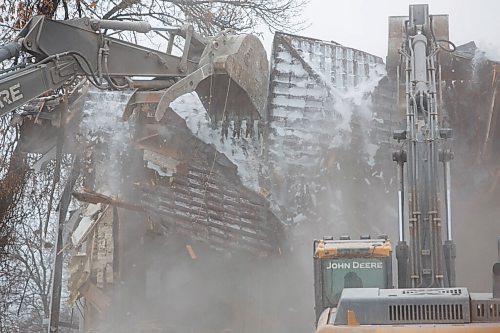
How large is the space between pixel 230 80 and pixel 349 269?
14.0 feet

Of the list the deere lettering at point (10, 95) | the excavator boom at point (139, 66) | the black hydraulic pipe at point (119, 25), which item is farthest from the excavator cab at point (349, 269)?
the deere lettering at point (10, 95)

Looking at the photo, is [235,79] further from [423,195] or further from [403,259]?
[403,259]

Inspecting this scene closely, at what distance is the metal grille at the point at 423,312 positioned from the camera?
564 centimetres

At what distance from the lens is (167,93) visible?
11.4 meters

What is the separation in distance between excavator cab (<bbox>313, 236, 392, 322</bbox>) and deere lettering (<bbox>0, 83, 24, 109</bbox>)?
3.85m

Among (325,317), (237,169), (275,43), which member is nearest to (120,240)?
(237,169)

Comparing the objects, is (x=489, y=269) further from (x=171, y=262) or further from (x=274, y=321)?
(x=171, y=262)

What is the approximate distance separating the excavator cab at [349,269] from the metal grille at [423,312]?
3991 mm

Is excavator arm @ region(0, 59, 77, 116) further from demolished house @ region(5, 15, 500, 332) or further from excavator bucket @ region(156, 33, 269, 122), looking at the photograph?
demolished house @ region(5, 15, 500, 332)

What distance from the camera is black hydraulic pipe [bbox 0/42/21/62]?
7.39 m

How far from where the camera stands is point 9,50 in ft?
24.8

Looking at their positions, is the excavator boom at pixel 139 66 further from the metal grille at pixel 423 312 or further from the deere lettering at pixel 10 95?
the metal grille at pixel 423 312

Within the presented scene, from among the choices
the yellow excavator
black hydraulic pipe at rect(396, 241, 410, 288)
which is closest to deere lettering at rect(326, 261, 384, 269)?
the yellow excavator

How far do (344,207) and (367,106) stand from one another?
183 cm
